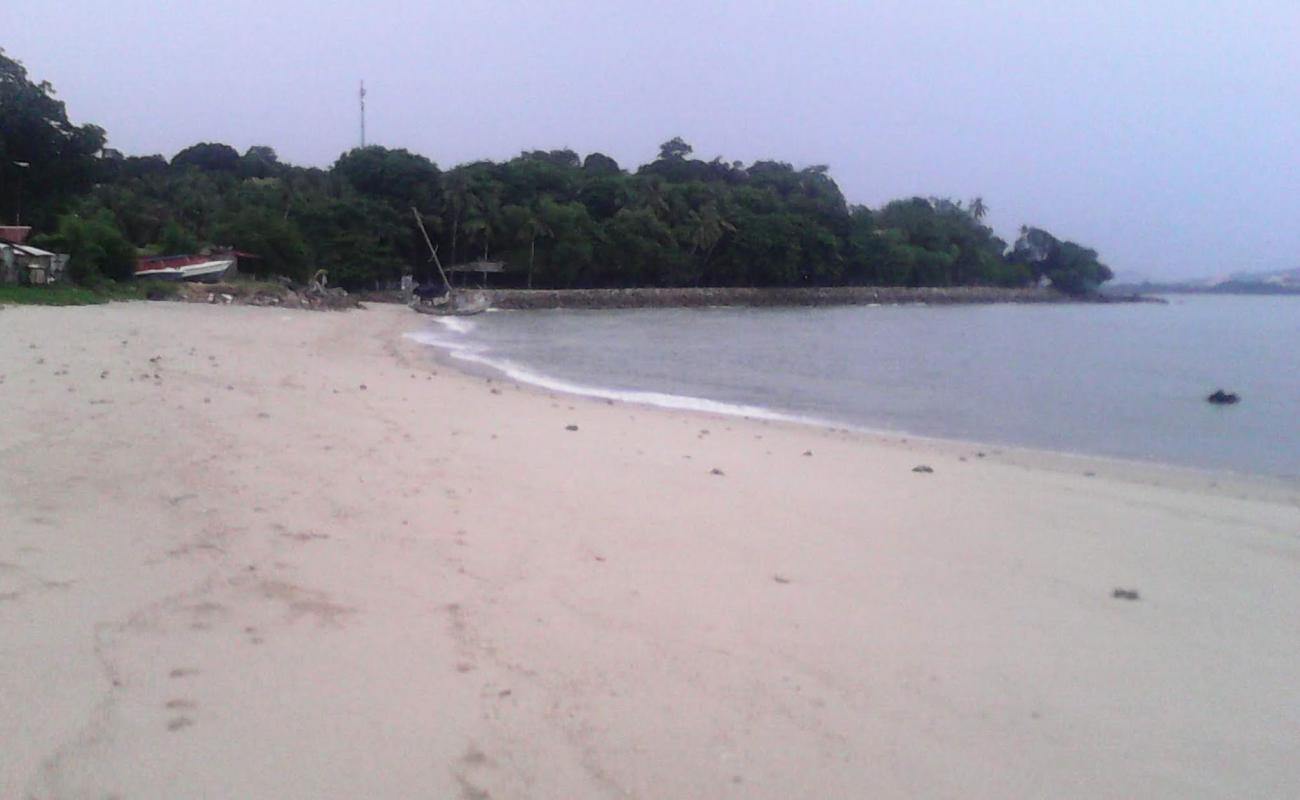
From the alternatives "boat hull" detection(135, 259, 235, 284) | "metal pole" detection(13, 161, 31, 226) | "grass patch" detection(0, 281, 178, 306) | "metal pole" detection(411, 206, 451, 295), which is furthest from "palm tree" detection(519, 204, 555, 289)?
"grass patch" detection(0, 281, 178, 306)

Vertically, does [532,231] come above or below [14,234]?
above

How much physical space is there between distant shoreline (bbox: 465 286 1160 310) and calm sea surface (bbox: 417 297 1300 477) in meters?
21.6

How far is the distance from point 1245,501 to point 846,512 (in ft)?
13.8

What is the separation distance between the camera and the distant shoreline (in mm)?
53688

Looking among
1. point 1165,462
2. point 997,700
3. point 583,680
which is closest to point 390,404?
point 583,680

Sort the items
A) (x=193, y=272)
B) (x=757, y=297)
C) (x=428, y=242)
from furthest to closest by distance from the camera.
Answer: (x=757, y=297)
(x=428, y=242)
(x=193, y=272)

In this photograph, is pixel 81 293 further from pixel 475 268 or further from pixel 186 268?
pixel 475 268

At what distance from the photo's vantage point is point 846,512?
17.4ft

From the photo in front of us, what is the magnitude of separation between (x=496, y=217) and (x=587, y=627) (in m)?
55.5

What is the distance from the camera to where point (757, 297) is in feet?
220

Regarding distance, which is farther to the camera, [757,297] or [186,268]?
[757,297]

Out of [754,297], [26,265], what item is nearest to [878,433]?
[26,265]

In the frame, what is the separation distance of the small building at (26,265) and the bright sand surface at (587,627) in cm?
1682

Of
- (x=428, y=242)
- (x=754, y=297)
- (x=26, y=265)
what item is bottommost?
(x=754, y=297)
